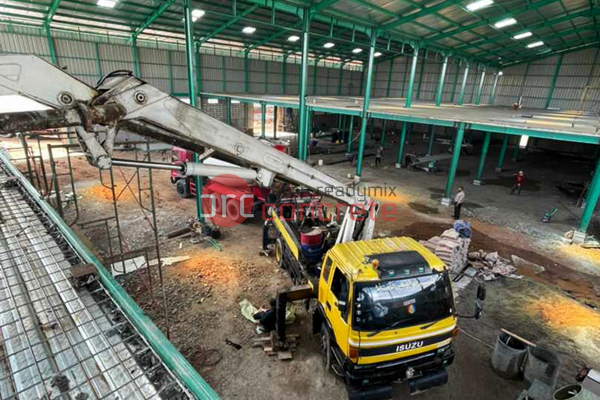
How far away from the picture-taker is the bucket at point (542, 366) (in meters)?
5.21

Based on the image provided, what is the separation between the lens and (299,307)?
7.53 m

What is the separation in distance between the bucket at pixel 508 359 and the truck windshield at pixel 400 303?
1897 millimetres

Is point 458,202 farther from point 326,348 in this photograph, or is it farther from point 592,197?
point 326,348

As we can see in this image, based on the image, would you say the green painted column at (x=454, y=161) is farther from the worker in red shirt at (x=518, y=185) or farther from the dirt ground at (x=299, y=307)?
the worker in red shirt at (x=518, y=185)

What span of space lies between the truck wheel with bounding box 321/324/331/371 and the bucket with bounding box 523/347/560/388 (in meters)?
3.51

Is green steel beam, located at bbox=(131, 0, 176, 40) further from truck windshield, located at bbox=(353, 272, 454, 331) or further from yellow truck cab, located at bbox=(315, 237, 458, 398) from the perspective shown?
truck windshield, located at bbox=(353, 272, 454, 331)

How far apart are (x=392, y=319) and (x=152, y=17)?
2207 cm

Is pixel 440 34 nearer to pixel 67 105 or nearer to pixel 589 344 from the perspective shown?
pixel 589 344

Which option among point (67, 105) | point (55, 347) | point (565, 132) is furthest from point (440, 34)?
point (55, 347)

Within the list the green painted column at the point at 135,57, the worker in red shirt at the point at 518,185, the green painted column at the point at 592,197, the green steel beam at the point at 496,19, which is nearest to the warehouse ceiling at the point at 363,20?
the green steel beam at the point at 496,19

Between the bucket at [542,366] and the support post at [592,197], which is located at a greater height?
the support post at [592,197]

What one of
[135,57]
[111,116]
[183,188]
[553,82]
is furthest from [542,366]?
[553,82]

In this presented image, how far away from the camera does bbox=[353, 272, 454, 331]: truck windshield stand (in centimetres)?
466

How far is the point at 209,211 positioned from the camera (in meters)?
12.0
